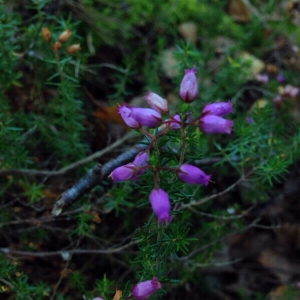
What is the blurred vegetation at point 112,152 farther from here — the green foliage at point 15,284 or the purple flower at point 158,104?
the purple flower at point 158,104

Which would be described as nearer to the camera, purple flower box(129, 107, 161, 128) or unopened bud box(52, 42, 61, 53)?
purple flower box(129, 107, 161, 128)

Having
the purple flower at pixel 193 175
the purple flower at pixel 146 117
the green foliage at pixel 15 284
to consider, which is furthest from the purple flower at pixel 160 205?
the green foliage at pixel 15 284

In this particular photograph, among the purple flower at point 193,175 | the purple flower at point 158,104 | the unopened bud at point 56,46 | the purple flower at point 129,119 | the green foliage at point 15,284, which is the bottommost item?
the green foliage at point 15,284

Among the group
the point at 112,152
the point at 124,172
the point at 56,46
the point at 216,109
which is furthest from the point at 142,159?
the point at 112,152

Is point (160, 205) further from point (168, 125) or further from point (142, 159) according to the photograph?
point (168, 125)

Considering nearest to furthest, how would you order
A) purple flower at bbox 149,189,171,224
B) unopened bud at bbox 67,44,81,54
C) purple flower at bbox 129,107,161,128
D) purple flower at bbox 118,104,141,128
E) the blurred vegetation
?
1. purple flower at bbox 149,189,171,224
2. purple flower at bbox 129,107,161,128
3. purple flower at bbox 118,104,141,128
4. the blurred vegetation
5. unopened bud at bbox 67,44,81,54

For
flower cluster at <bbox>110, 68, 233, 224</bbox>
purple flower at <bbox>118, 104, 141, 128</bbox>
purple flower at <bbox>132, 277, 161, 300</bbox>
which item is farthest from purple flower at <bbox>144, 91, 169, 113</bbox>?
purple flower at <bbox>132, 277, 161, 300</bbox>

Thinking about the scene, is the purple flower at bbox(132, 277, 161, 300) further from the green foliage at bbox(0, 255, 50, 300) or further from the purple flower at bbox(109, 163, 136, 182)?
the green foliage at bbox(0, 255, 50, 300)
